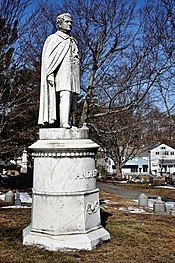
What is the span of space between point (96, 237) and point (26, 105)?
1039 centimetres

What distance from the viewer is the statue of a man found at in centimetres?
634

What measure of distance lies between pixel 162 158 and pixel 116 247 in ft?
196

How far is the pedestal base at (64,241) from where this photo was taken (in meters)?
5.76

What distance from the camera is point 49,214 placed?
5.91m

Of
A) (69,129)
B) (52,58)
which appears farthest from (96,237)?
(52,58)

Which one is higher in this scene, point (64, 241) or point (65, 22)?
point (65, 22)

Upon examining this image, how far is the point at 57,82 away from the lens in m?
6.41

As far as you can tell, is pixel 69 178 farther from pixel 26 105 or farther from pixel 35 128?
pixel 35 128

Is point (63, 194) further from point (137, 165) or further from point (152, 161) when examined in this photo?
point (152, 161)

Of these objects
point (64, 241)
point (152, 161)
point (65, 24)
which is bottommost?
point (64, 241)

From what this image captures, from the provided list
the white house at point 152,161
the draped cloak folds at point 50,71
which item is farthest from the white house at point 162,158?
the draped cloak folds at point 50,71

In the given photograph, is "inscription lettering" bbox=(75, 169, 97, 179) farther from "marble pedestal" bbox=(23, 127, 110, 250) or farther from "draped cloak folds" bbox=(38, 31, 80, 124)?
"draped cloak folds" bbox=(38, 31, 80, 124)

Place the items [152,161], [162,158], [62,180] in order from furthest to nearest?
[152,161] → [162,158] → [62,180]

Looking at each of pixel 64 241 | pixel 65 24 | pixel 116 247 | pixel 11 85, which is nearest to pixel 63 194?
pixel 64 241
